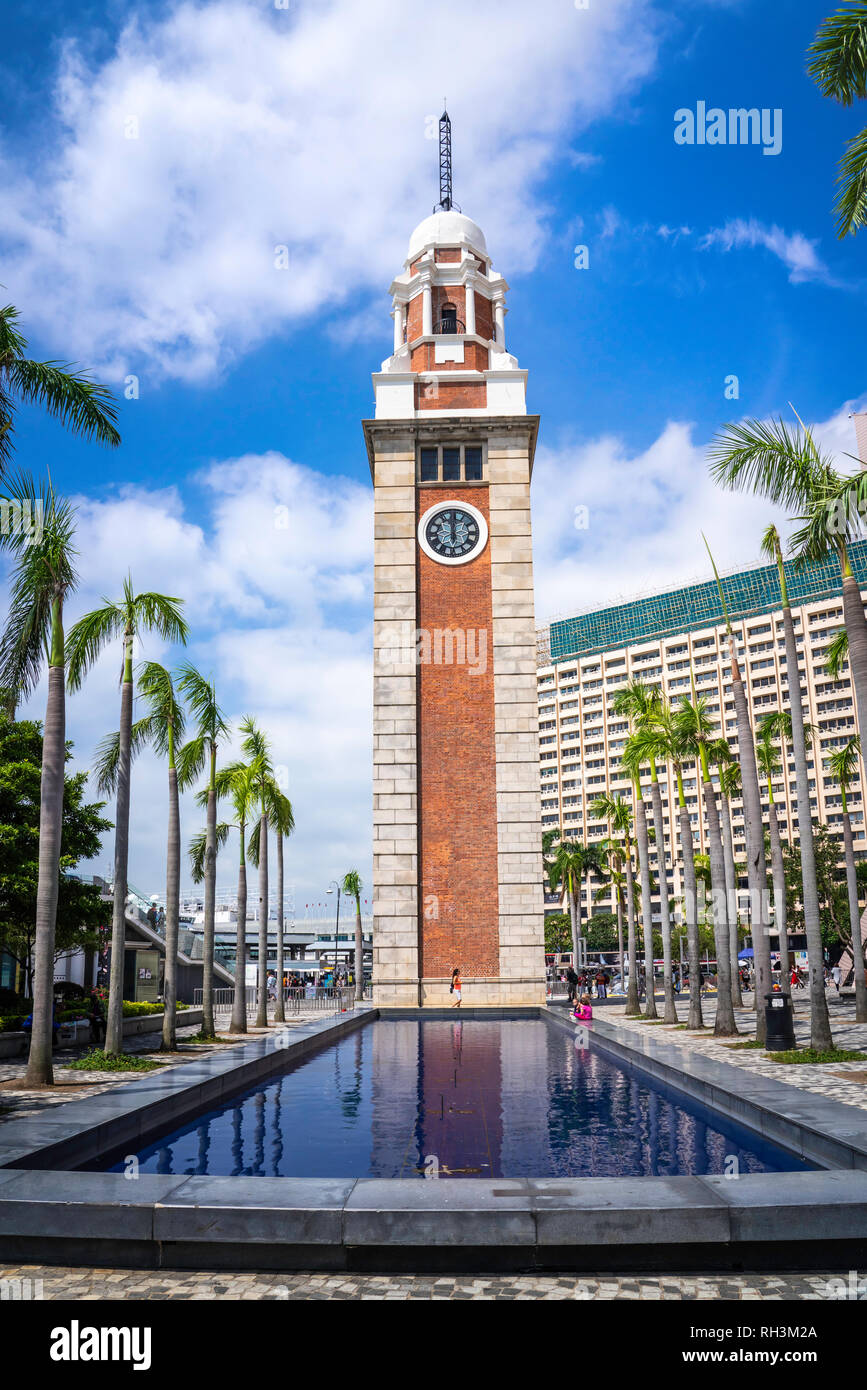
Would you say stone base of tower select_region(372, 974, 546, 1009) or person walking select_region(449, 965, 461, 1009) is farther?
stone base of tower select_region(372, 974, 546, 1009)

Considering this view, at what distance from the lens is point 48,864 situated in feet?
53.8

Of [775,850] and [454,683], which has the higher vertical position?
[454,683]

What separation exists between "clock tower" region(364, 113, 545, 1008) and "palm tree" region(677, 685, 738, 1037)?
8.38m

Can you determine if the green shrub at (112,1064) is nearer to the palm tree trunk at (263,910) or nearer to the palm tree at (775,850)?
the palm tree trunk at (263,910)

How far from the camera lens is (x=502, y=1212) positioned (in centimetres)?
671

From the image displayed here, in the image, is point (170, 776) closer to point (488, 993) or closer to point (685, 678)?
point (488, 993)

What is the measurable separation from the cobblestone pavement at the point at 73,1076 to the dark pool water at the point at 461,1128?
2625mm

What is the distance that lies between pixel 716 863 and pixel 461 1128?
57.1 feet

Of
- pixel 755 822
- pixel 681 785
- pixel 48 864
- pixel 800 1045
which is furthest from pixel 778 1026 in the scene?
pixel 48 864

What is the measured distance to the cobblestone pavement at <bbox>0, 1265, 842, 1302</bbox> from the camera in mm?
6273

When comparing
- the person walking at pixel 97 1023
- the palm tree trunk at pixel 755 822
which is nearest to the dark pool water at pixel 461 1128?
the palm tree trunk at pixel 755 822

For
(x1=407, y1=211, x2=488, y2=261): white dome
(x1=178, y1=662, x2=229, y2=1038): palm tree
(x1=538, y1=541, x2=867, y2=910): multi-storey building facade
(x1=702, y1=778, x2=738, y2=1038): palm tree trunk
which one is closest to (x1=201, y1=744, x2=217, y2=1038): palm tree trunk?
(x1=178, y1=662, x2=229, y2=1038): palm tree

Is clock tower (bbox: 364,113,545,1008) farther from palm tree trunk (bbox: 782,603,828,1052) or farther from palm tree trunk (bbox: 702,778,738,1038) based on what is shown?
palm tree trunk (bbox: 782,603,828,1052)
